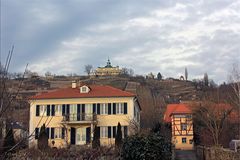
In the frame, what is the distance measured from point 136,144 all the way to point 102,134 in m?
24.0

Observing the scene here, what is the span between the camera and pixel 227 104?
4197 cm

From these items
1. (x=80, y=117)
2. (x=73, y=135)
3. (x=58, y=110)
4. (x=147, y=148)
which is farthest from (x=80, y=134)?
(x=147, y=148)

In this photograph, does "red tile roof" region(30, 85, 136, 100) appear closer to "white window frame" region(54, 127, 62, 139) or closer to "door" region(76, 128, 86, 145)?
"white window frame" region(54, 127, 62, 139)

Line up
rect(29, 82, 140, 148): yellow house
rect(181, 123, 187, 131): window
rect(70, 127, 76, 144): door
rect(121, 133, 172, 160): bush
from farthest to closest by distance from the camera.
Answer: rect(181, 123, 187, 131): window
rect(70, 127, 76, 144): door
rect(29, 82, 140, 148): yellow house
rect(121, 133, 172, 160): bush

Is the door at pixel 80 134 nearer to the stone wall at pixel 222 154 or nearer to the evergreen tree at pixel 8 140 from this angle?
the stone wall at pixel 222 154

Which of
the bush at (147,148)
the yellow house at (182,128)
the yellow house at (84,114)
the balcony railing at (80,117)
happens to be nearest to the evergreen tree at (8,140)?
the bush at (147,148)

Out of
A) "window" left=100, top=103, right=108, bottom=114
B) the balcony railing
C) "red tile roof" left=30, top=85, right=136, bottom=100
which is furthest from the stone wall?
"red tile roof" left=30, top=85, right=136, bottom=100

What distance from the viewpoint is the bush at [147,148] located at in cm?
1781

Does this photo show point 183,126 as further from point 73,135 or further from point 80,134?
point 73,135

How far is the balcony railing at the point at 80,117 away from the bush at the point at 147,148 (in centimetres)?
2327

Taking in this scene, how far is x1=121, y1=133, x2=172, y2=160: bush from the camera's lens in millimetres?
17812

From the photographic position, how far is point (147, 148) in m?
17.9

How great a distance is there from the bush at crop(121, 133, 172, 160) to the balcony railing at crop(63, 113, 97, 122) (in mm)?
23267

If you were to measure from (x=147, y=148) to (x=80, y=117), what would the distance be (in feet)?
80.8
